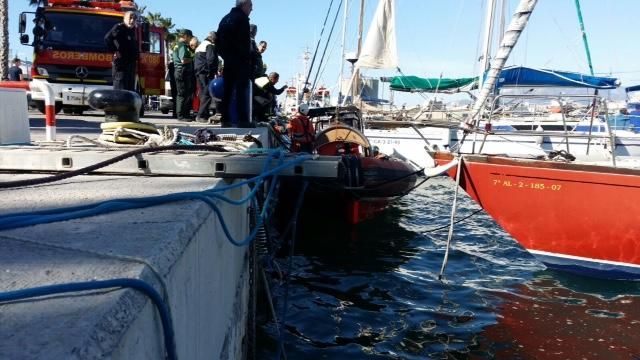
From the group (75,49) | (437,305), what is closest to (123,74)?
(75,49)

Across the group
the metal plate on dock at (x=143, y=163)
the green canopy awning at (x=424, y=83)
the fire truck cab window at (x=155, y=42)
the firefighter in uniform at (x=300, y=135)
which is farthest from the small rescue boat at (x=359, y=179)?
the green canopy awning at (x=424, y=83)

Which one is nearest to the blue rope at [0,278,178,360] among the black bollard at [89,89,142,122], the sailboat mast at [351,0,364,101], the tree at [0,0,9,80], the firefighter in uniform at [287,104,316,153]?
the black bollard at [89,89,142,122]

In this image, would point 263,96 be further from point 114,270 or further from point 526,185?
point 114,270

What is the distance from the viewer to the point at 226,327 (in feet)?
11.6

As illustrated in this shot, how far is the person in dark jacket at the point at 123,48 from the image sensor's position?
9.12 meters

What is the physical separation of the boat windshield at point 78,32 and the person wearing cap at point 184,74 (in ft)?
7.64

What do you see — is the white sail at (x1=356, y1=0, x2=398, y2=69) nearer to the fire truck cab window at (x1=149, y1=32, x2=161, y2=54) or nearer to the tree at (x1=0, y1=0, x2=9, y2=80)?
the fire truck cab window at (x1=149, y1=32, x2=161, y2=54)

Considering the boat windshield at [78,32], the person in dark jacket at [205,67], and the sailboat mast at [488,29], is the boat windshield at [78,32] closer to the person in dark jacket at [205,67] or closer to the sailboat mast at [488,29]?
the person in dark jacket at [205,67]

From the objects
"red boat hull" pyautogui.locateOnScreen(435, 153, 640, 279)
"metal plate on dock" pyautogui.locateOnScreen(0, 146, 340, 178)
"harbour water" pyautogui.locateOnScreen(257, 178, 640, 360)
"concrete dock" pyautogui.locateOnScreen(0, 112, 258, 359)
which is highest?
"metal plate on dock" pyautogui.locateOnScreen(0, 146, 340, 178)

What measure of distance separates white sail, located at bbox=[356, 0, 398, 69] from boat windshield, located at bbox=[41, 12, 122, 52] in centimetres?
819

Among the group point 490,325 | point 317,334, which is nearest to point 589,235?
point 490,325

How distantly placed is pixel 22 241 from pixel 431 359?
15.1 ft

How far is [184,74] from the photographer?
11461 millimetres

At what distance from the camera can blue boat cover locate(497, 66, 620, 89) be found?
1625 cm
